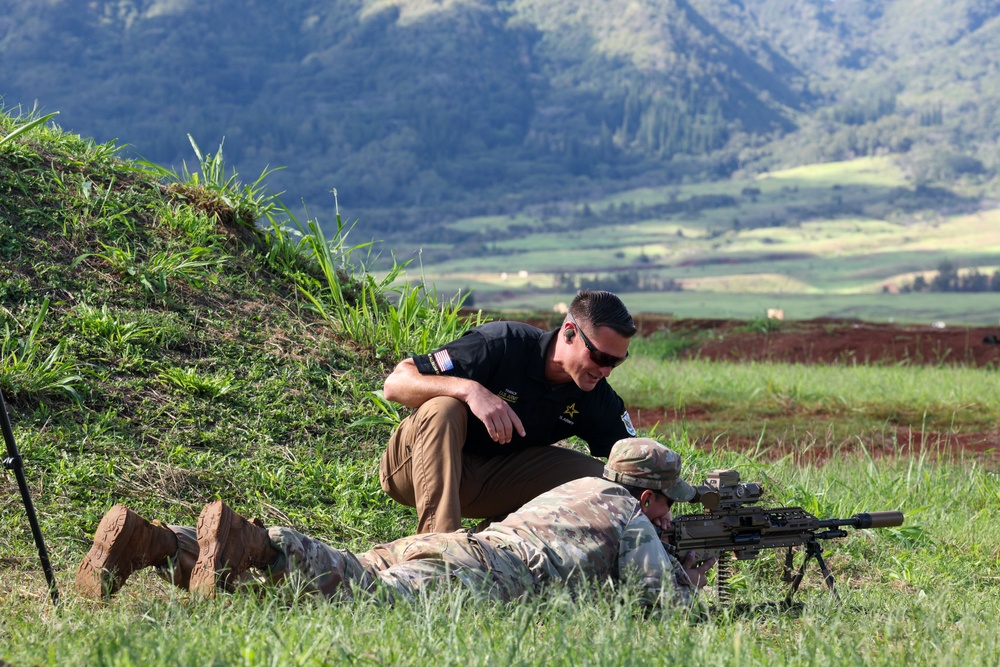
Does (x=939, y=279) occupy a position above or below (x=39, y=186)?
below

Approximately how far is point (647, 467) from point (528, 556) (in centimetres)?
57

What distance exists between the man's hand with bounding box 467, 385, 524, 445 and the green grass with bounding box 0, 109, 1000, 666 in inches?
33.3

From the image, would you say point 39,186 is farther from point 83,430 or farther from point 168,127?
point 168,127

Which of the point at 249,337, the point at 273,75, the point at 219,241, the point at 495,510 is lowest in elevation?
the point at 495,510

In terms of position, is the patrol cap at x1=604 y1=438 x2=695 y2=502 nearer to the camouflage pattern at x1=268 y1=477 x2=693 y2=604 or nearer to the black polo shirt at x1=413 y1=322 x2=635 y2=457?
the camouflage pattern at x1=268 y1=477 x2=693 y2=604

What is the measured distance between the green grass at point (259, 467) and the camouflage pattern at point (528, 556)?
11 cm

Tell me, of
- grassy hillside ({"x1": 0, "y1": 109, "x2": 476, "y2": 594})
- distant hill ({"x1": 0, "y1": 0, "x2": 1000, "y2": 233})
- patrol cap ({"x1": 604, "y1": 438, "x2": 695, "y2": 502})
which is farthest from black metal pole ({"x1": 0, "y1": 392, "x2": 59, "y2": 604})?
distant hill ({"x1": 0, "y1": 0, "x2": 1000, "y2": 233})

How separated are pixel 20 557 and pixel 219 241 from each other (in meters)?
3.48

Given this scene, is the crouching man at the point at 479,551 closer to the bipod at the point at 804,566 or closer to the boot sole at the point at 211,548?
the boot sole at the point at 211,548

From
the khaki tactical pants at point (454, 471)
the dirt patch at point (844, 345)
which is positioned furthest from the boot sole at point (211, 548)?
the dirt patch at point (844, 345)

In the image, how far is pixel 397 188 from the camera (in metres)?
167

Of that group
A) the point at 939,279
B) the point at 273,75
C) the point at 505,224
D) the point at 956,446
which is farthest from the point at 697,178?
the point at 956,446

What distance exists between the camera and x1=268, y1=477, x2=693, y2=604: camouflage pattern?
4.00m

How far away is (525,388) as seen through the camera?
16.8ft
